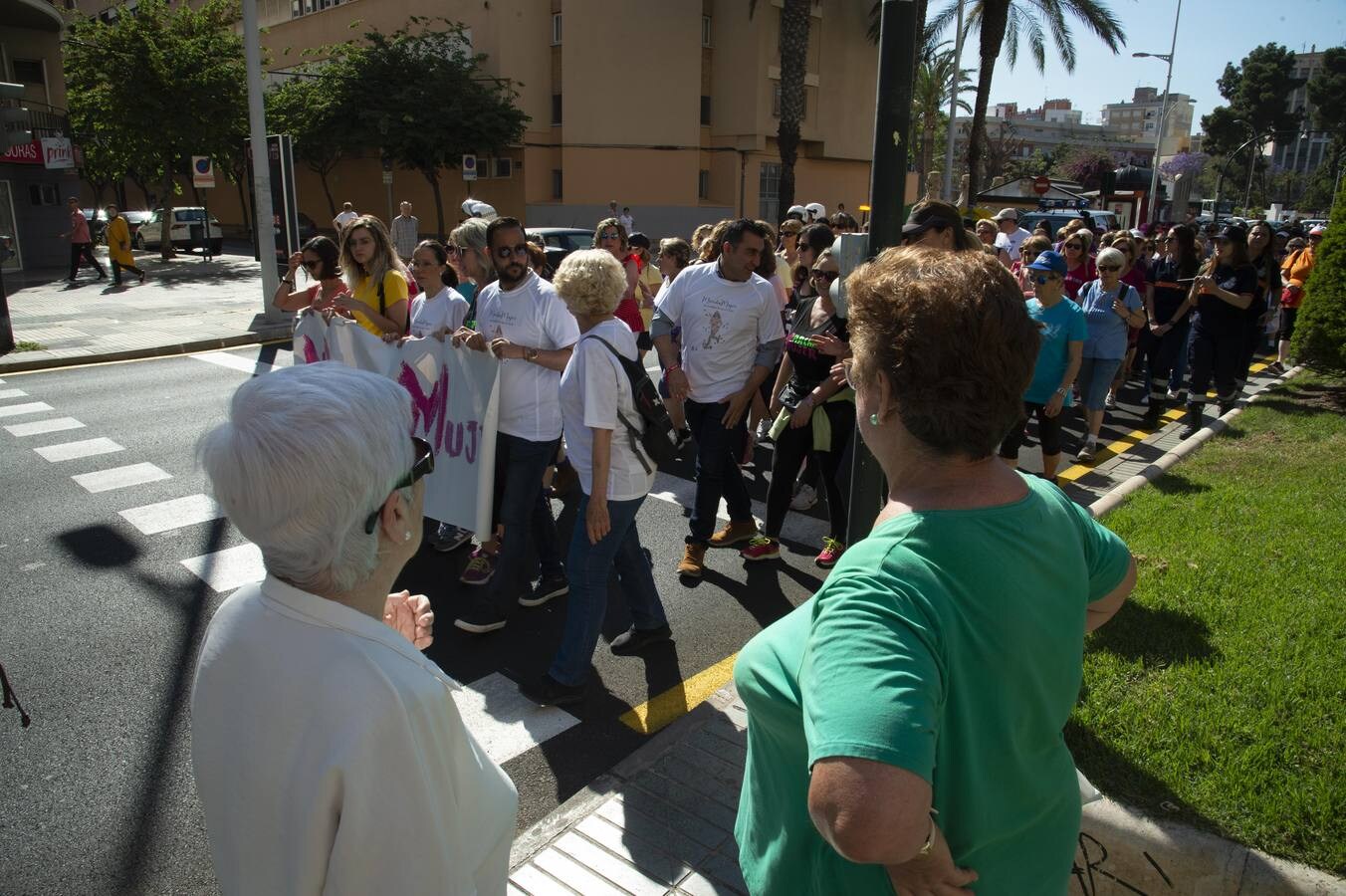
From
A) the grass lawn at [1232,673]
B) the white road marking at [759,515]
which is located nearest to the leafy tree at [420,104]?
the white road marking at [759,515]

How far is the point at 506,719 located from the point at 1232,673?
3.07 metres

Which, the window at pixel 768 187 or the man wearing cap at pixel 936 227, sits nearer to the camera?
the man wearing cap at pixel 936 227

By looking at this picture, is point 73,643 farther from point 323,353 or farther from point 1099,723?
point 1099,723

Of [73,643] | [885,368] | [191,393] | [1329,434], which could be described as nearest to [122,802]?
[73,643]

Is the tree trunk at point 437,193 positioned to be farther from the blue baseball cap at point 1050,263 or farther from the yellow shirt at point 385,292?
the blue baseball cap at point 1050,263

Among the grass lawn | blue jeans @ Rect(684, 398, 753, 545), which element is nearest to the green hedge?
the grass lawn

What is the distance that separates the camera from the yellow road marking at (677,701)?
4047 mm

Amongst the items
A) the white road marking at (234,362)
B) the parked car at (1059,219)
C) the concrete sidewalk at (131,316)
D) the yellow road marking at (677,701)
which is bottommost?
the white road marking at (234,362)

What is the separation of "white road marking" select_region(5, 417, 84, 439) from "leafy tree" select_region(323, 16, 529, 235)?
77.8ft

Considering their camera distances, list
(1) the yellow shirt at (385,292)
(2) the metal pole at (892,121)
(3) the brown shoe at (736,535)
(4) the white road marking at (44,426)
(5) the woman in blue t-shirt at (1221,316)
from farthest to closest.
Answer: (5) the woman in blue t-shirt at (1221,316)
(4) the white road marking at (44,426)
(3) the brown shoe at (736,535)
(1) the yellow shirt at (385,292)
(2) the metal pole at (892,121)

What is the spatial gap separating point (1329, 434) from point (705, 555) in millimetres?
6313

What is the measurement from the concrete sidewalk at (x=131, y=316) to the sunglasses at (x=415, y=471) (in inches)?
513

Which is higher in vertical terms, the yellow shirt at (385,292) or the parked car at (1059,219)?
the parked car at (1059,219)

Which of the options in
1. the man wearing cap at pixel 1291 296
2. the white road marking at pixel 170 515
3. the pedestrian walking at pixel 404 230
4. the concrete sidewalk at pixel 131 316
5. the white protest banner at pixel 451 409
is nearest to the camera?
the white protest banner at pixel 451 409
